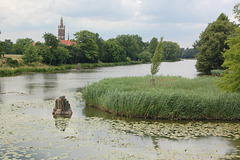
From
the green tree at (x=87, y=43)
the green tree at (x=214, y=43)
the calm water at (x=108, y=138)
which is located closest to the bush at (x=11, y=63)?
the green tree at (x=87, y=43)

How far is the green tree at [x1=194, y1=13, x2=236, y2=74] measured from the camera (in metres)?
47.8

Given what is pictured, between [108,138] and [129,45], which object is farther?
[129,45]

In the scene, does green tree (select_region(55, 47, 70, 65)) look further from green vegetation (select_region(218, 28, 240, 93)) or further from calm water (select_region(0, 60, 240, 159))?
green vegetation (select_region(218, 28, 240, 93))

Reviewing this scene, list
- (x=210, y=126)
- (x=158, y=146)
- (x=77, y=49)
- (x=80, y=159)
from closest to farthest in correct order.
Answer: (x=80, y=159), (x=158, y=146), (x=210, y=126), (x=77, y=49)

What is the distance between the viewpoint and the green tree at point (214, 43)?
47.8 metres

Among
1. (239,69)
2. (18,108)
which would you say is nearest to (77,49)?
(18,108)

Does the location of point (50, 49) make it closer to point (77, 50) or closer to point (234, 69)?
point (77, 50)

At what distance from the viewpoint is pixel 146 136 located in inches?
457

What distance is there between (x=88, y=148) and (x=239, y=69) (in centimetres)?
909

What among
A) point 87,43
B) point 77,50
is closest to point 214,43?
point 77,50

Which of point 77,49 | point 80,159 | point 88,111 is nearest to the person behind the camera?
point 80,159

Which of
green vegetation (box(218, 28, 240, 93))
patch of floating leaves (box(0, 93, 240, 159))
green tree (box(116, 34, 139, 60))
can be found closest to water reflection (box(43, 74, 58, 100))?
patch of floating leaves (box(0, 93, 240, 159))

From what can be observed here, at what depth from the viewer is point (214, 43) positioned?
1881 inches

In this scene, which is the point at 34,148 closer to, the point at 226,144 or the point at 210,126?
the point at 226,144
